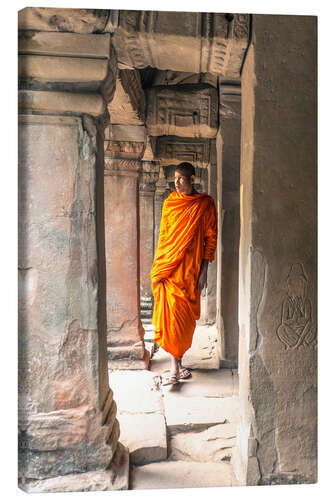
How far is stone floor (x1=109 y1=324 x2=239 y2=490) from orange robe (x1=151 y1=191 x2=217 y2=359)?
0.42 meters

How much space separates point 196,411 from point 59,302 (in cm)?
164

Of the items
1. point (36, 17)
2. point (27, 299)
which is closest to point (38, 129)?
point (36, 17)

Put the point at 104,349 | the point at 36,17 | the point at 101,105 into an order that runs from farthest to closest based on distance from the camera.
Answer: the point at 104,349
the point at 101,105
the point at 36,17

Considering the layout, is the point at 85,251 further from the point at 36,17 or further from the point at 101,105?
the point at 36,17

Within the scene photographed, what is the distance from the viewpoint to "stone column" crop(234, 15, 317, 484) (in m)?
2.02

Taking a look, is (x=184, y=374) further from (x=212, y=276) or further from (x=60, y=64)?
(x=60, y=64)

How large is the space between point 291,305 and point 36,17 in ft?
6.40

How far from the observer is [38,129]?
2.05 meters

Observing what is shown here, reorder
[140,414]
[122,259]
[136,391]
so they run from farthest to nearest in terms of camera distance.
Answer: [122,259] < [136,391] < [140,414]

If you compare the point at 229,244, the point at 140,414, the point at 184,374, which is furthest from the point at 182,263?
the point at 140,414

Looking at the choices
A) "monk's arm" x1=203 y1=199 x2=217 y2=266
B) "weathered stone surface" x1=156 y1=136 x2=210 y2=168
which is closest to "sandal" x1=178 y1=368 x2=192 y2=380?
"monk's arm" x1=203 y1=199 x2=217 y2=266

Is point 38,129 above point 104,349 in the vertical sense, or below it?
above

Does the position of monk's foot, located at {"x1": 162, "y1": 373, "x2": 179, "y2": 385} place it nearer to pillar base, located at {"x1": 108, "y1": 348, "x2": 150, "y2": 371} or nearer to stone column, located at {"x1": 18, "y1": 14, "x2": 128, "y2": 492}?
pillar base, located at {"x1": 108, "y1": 348, "x2": 150, "y2": 371}

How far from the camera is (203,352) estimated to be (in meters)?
4.65
